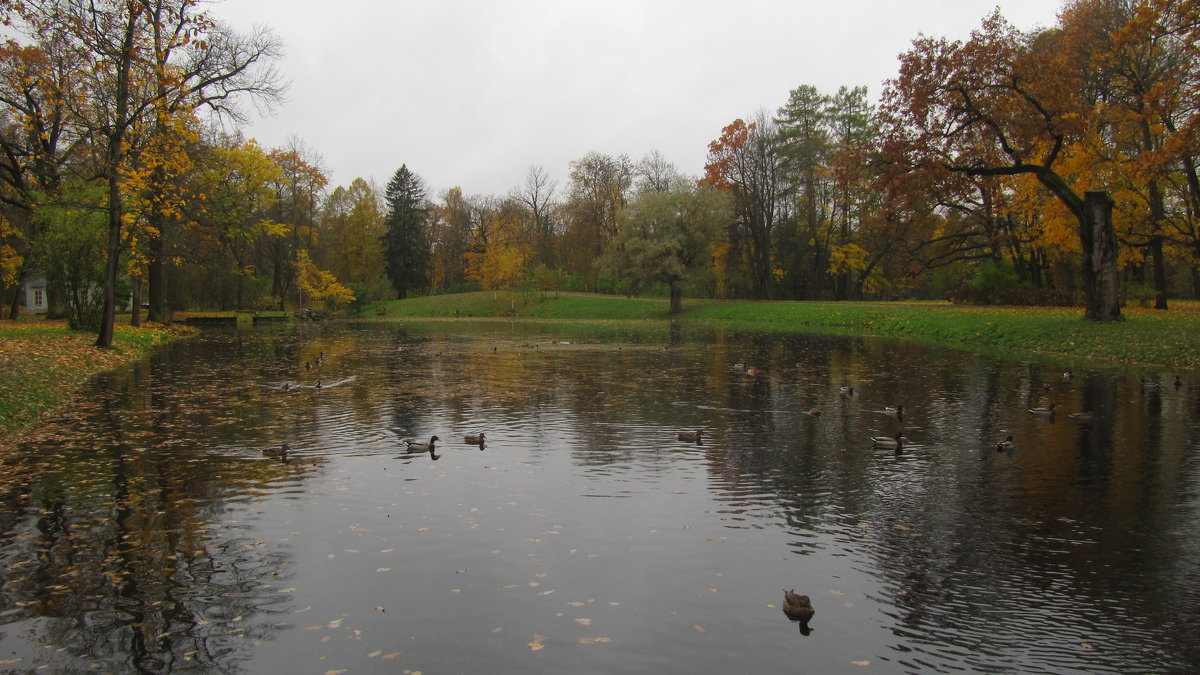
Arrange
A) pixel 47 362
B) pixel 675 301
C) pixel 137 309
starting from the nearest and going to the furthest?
pixel 47 362, pixel 137 309, pixel 675 301

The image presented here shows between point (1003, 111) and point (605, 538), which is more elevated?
point (1003, 111)

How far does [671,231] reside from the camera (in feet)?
191

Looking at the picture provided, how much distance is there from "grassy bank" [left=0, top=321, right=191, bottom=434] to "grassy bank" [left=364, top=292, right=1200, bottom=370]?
29.0 m

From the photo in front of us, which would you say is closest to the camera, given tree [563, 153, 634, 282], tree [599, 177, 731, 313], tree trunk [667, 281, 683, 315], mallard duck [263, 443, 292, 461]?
mallard duck [263, 443, 292, 461]

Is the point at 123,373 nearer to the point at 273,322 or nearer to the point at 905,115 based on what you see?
the point at 905,115

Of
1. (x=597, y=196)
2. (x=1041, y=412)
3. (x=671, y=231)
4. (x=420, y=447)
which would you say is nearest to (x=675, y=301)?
(x=671, y=231)

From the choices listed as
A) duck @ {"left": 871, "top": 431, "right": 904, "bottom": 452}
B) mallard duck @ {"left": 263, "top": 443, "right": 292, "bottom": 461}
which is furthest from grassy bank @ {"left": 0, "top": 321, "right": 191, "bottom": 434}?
duck @ {"left": 871, "top": 431, "right": 904, "bottom": 452}

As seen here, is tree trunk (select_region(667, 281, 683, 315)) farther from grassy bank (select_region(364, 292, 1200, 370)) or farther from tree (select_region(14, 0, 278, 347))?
tree (select_region(14, 0, 278, 347))

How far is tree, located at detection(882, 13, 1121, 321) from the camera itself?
2728cm

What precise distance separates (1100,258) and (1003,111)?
263 inches

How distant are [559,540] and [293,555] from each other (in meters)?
2.69

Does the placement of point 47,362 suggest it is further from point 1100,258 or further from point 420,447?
point 1100,258

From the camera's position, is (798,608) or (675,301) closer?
(798,608)

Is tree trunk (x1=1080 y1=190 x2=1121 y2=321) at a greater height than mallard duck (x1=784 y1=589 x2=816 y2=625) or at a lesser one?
greater
